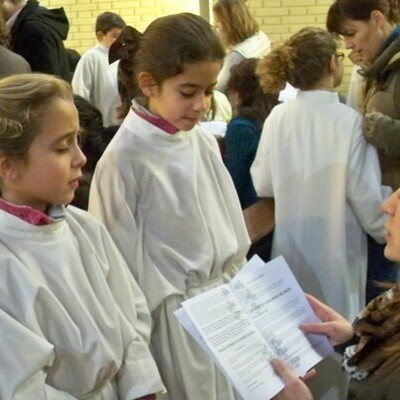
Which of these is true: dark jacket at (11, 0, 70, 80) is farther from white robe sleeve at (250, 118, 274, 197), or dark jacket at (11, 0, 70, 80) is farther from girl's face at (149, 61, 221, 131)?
girl's face at (149, 61, 221, 131)

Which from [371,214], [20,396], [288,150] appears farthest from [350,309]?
[20,396]

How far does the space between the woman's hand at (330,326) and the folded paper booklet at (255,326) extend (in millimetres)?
20

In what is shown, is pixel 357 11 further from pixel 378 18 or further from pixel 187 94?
pixel 187 94

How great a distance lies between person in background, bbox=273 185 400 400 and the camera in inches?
61.1

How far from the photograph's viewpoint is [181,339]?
2.20 metres

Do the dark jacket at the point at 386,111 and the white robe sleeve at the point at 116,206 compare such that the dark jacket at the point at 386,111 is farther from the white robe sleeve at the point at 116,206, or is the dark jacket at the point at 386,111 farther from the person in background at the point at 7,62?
the person in background at the point at 7,62

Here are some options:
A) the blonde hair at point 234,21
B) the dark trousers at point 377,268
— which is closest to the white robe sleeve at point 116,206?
the dark trousers at point 377,268

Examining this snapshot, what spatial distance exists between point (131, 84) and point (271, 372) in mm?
976

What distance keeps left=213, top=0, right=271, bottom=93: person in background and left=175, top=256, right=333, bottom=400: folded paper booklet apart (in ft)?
10.2

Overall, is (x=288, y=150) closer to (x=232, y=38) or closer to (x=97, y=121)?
(x=97, y=121)

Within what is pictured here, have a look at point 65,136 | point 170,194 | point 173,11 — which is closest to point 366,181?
point 170,194

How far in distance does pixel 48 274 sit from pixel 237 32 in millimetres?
3631

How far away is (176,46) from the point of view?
2104 millimetres

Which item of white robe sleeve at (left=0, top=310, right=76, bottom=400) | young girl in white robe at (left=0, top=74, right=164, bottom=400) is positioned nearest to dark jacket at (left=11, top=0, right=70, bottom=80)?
young girl in white robe at (left=0, top=74, right=164, bottom=400)
